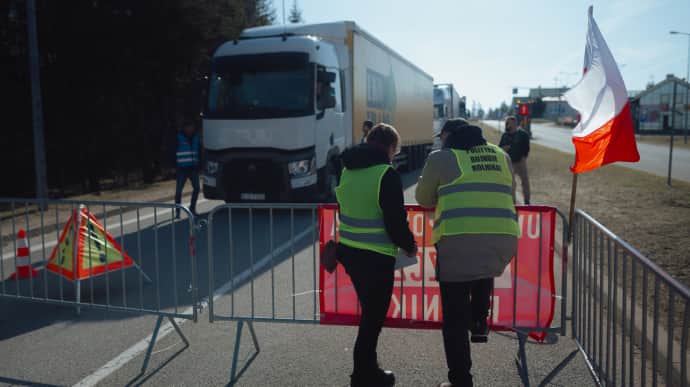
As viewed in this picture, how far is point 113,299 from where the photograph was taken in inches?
245

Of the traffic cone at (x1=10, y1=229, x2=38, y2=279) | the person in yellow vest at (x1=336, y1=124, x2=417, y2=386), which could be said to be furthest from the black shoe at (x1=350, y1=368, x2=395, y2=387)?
the traffic cone at (x1=10, y1=229, x2=38, y2=279)

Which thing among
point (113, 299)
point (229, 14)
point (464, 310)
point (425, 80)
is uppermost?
point (229, 14)

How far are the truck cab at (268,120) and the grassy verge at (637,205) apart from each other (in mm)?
5156

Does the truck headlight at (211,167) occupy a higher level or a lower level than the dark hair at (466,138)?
lower

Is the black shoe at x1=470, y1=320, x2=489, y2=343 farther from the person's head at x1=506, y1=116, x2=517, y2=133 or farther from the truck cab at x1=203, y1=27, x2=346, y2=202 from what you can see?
the person's head at x1=506, y1=116, x2=517, y2=133

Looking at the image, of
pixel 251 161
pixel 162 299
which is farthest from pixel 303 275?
pixel 251 161

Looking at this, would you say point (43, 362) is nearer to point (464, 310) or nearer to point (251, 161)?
point (464, 310)

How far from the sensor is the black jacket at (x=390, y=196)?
3.74m

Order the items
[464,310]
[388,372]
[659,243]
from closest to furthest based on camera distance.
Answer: [464,310]
[388,372]
[659,243]

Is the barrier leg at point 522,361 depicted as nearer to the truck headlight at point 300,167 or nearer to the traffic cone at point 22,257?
the traffic cone at point 22,257

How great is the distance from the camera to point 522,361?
420cm

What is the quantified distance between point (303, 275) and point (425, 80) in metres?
19.1

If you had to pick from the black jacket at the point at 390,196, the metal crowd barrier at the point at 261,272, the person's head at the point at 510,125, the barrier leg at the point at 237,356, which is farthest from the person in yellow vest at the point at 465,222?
the person's head at the point at 510,125

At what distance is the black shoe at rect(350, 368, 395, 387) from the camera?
153 inches
